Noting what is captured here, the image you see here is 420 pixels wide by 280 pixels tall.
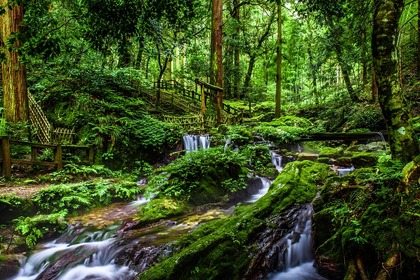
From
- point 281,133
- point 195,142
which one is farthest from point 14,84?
point 281,133

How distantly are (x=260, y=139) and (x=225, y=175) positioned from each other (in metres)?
5.32

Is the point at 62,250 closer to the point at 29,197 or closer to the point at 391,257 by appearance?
the point at 29,197

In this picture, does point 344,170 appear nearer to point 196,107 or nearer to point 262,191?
point 262,191

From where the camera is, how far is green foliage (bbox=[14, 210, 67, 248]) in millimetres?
6672

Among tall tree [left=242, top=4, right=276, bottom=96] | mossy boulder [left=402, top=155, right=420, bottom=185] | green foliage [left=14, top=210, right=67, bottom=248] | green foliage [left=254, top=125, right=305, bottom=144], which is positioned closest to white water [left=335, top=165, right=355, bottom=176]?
green foliage [left=254, top=125, right=305, bottom=144]

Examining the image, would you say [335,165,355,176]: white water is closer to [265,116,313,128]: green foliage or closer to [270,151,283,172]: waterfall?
[270,151,283,172]: waterfall

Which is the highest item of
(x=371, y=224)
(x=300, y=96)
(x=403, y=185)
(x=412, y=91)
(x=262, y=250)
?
(x=300, y=96)

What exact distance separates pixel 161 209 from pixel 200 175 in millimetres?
1919

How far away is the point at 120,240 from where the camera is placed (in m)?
6.46

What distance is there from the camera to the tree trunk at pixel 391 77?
451cm

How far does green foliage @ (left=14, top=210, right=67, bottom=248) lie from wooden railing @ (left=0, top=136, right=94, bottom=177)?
289cm

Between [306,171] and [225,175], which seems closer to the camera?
[306,171]

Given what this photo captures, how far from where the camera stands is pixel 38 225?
7121 millimetres

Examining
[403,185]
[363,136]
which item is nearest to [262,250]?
[403,185]
